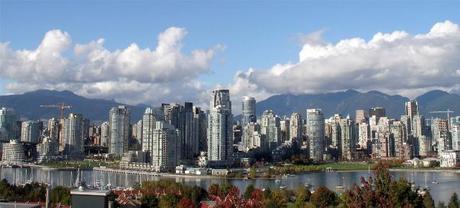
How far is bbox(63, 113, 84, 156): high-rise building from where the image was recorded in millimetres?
29000

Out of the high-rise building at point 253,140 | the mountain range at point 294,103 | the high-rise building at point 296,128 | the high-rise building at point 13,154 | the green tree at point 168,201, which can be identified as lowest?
the green tree at point 168,201

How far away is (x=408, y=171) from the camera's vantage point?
20.9m

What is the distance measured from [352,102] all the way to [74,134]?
3296 inches

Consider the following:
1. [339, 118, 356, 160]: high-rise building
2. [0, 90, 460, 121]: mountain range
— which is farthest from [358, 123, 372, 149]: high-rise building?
[0, 90, 460, 121]: mountain range

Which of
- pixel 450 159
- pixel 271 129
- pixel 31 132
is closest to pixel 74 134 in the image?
pixel 31 132

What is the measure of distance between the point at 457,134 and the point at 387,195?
2844cm

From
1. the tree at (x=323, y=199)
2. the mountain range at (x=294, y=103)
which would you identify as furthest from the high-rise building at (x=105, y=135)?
the mountain range at (x=294, y=103)

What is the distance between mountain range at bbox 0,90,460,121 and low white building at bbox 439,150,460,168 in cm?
5209

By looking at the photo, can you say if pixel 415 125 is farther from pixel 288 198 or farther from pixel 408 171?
pixel 288 198

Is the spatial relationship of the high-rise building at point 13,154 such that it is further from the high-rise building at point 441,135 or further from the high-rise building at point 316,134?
the high-rise building at point 441,135

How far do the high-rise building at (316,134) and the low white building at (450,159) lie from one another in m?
5.76

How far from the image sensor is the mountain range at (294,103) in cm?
8000

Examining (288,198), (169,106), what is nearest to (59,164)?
(169,106)

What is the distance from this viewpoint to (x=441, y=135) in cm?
3003
